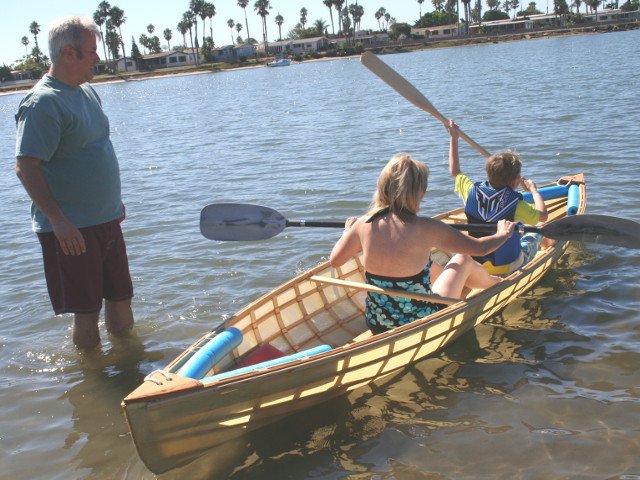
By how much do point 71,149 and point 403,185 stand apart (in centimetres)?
209

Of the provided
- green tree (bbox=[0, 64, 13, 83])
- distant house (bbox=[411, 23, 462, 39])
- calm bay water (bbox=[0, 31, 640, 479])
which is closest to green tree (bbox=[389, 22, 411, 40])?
distant house (bbox=[411, 23, 462, 39])

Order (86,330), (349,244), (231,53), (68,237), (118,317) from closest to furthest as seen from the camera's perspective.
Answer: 1. (68,237)
2. (349,244)
3. (86,330)
4. (118,317)
5. (231,53)

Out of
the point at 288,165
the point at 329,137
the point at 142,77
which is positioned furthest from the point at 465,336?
the point at 142,77

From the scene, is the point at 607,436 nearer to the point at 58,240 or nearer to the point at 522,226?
the point at 522,226

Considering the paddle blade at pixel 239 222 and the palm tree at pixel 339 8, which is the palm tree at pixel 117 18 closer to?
the palm tree at pixel 339 8

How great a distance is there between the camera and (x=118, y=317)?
17.4 feet

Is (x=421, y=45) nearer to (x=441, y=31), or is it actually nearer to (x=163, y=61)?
(x=441, y=31)

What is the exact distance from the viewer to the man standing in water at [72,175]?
420 centimetres

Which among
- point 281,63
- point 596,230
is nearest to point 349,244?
point 596,230

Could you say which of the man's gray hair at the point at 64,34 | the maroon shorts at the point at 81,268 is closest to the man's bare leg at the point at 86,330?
the maroon shorts at the point at 81,268

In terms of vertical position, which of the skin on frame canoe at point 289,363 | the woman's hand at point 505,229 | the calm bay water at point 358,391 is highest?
the woman's hand at point 505,229

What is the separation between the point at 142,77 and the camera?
313ft

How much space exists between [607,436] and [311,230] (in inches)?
211

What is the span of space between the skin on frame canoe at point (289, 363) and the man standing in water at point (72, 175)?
36.2 inches
